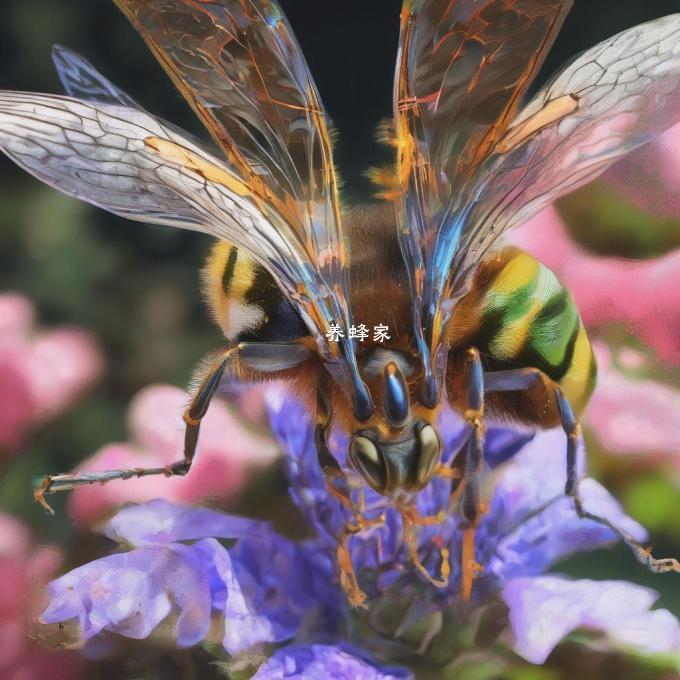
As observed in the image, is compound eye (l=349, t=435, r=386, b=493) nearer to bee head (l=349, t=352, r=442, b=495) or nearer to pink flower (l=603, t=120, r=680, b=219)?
bee head (l=349, t=352, r=442, b=495)


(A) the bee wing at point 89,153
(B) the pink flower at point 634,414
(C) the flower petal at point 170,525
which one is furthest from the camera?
(B) the pink flower at point 634,414

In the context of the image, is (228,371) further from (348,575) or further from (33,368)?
(33,368)

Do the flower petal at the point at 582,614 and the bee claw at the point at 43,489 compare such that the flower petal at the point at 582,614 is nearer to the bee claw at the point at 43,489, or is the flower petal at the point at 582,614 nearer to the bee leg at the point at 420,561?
the bee leg at the point at 420,561

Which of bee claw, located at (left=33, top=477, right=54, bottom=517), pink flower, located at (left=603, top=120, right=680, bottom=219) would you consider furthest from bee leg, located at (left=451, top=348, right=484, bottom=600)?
pink flower, located at (left=603, top=120, right=680, bottom=219)

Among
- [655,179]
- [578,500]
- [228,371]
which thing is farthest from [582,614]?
[655,179]

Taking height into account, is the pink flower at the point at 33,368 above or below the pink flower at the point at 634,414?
above

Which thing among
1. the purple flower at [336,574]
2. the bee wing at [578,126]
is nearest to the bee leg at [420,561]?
the purple flower at [336,574]
